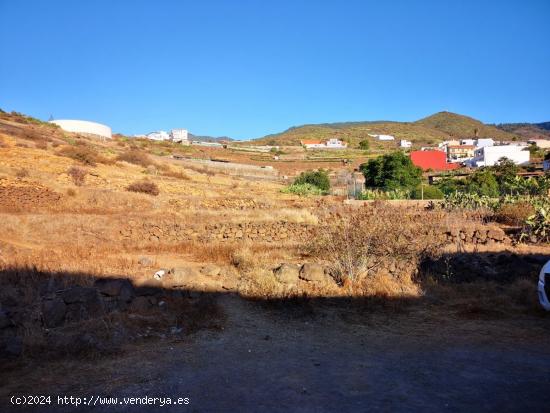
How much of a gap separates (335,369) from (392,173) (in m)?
34.7

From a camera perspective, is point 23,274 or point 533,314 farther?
point 23,274

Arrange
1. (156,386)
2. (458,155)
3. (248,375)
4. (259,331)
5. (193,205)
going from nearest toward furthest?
(156,386), (248,375), (259,331), (193,205), (458,155)

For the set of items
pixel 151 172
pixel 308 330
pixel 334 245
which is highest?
pixel 151 172

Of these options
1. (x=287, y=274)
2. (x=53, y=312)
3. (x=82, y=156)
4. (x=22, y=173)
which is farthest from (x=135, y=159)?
(x=53, y=312)

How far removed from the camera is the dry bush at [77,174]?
2325 centimetres

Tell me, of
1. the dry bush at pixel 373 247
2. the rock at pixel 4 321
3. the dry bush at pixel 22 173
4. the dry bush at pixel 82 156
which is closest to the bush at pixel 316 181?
the dry bush at pixel 82 156

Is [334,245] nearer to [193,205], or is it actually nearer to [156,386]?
[156,386]

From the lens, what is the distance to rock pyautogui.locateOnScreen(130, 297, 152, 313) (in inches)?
266

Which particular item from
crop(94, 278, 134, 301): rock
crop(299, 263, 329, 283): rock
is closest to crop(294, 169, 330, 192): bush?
crop(299, 263, 329, 283): rock

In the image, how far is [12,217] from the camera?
15.2 metres

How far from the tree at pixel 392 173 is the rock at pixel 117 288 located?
1232 inches

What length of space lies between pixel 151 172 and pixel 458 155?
75162 mm

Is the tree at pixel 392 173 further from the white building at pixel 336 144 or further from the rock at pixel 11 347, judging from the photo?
the white building at pixel 336 144

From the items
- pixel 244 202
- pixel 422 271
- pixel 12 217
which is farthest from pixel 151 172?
pixel 422 271
